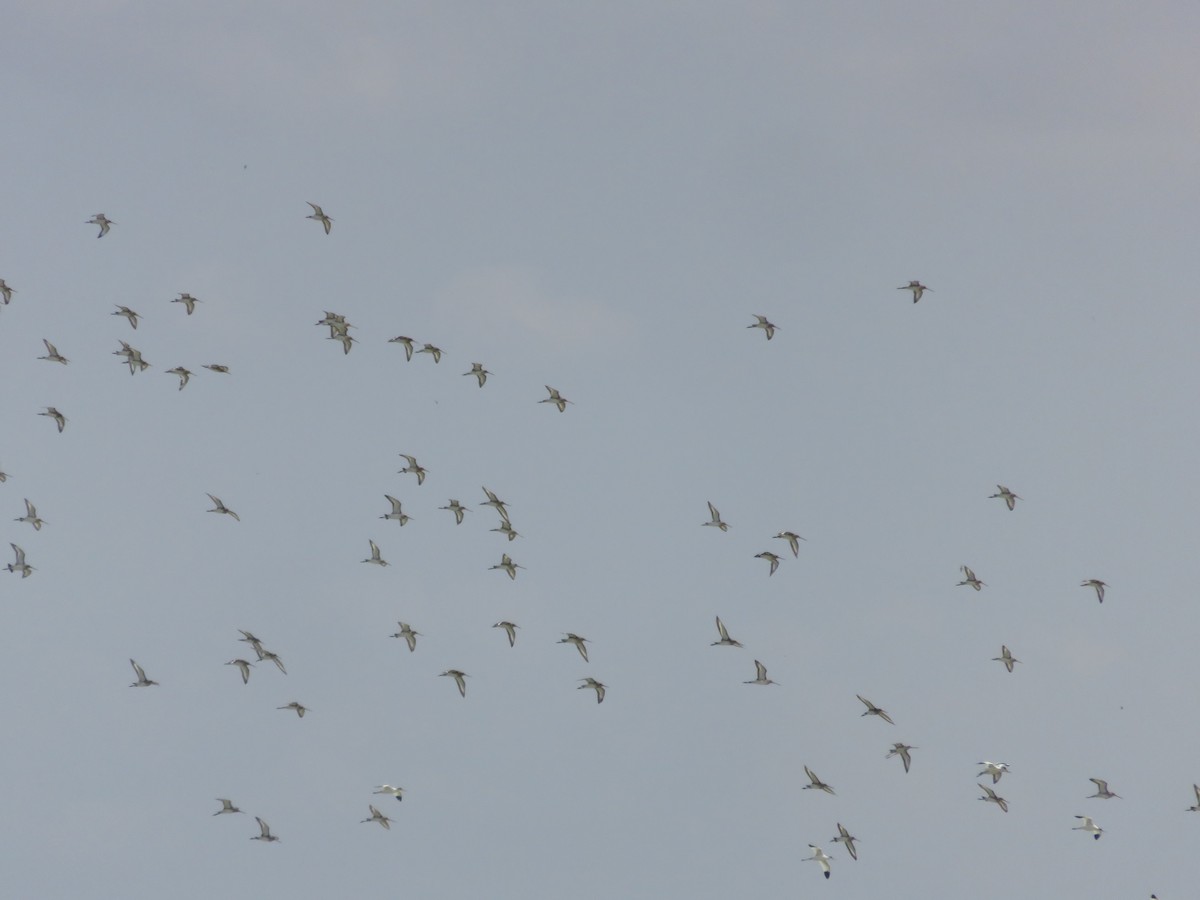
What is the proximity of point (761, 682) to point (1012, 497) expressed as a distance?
25.4m

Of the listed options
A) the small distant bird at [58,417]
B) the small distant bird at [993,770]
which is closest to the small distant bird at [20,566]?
the small distant bird at [58,417]

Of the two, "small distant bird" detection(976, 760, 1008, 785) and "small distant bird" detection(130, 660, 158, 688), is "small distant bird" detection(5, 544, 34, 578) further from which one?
"small distant bird" detection(976, 760, 1008, 785)

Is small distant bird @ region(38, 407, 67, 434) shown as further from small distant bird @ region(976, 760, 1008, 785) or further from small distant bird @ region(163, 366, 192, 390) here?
small distant bird @ region(976, 760, 1008, 785)

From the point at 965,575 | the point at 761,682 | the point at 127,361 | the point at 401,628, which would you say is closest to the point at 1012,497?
the point at 965,575

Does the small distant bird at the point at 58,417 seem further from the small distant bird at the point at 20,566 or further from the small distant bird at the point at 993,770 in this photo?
the small distant bird at the point at 993,770

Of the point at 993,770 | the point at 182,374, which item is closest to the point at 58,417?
the point at 182,374

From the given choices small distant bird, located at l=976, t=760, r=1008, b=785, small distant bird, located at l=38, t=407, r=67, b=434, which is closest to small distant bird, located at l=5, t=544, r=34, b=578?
small distant bird, located at l=38, t=407, r=67, b=434

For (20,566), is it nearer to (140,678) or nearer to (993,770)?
(140,678)

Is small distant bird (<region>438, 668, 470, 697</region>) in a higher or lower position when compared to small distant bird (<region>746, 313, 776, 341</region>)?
lower

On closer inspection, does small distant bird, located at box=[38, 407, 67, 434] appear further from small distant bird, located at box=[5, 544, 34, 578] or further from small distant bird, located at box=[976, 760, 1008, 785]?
small distant bird, located at box=[976, 760, 1008, 785]

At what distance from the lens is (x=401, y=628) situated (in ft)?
415

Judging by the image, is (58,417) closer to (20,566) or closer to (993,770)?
(20,566)

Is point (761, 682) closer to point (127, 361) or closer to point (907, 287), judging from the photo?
point (907, 287)

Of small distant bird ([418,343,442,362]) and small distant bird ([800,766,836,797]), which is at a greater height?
small distant bird ([418,343,442,362])
